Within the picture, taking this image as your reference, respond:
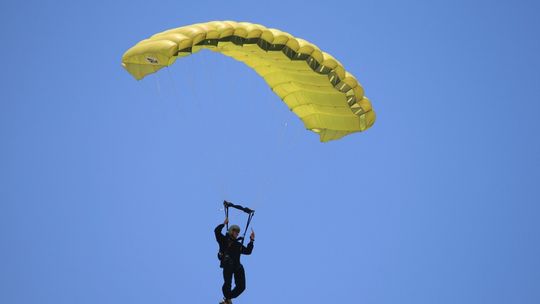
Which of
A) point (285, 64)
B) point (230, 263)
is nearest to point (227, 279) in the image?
point (230, 263)

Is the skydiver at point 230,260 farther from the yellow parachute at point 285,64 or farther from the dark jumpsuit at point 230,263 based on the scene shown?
the yellow parachute at point 285,64

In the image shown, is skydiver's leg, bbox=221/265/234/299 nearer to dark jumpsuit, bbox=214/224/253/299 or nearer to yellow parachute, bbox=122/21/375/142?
dark jumpsuit, bbox=214/224/253/299

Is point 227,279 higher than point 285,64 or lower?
lower

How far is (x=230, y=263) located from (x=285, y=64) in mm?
4152

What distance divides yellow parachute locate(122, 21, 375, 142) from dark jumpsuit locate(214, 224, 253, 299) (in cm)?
352

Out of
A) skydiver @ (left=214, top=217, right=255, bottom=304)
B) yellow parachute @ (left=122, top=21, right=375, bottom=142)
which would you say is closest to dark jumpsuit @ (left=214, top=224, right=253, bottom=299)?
skydiver @ (left=214, top=217, right=255, bottom=304)

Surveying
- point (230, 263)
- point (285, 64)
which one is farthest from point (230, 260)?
point (285, 64)

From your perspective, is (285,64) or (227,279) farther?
(285,64)

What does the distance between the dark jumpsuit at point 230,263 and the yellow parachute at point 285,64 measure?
3.52 meters

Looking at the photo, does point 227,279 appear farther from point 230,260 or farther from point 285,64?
point 285,64

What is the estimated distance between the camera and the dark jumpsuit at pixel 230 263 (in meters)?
33.7

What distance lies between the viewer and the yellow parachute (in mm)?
31891

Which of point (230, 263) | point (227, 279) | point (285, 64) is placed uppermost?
point (285, 64)

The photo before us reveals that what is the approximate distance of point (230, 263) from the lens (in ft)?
110
